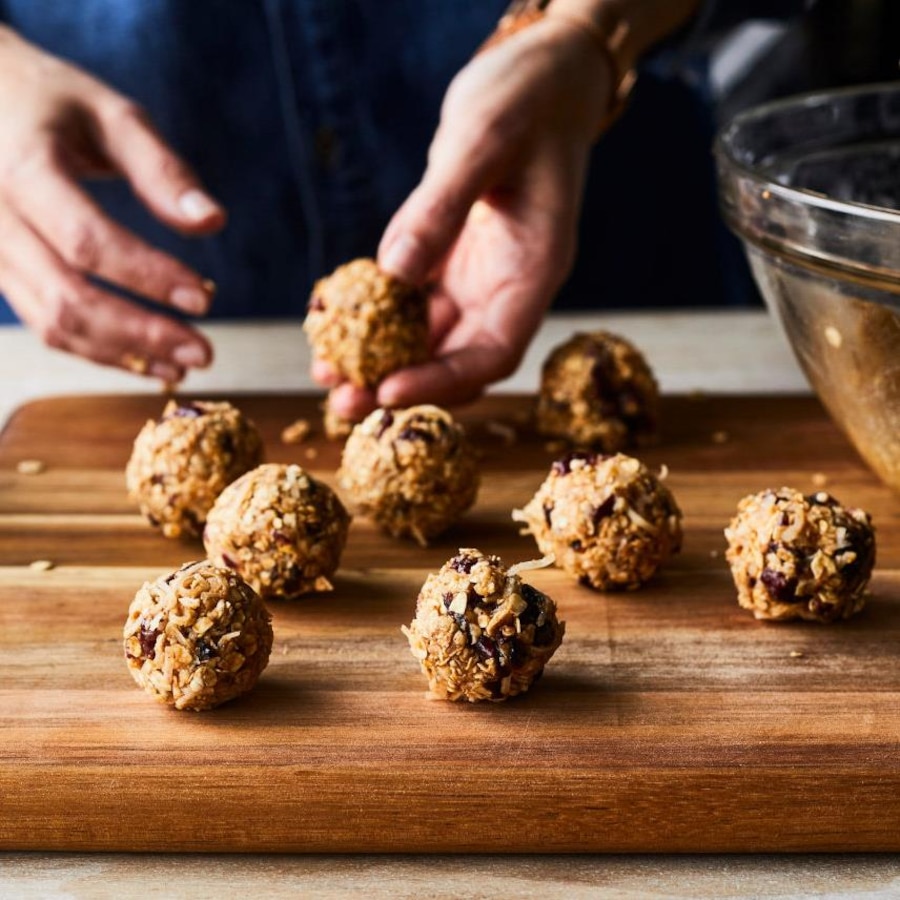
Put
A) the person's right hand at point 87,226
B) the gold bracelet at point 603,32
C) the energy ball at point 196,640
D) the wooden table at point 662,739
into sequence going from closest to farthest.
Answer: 1. the wooden table at point 662,739
2. the energy ball at point 196,640
3. the person's right hand at point 87,226
4. the gold bracelet at point 603,32

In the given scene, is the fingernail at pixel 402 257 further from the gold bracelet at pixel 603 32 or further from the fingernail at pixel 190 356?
the gold bracelet at pixel 603 32

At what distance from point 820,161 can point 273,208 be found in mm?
1252

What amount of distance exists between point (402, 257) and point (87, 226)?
520mm

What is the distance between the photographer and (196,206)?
2.20m

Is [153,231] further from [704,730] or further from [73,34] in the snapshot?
[704,730]

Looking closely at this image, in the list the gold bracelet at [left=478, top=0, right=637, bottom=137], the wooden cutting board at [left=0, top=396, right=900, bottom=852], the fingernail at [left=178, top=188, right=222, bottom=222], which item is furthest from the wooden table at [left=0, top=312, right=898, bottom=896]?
the gold bracelet at [left=478, top=0, right=637, bottom=137]

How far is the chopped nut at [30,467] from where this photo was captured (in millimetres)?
2115

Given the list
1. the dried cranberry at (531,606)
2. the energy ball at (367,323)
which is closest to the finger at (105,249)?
the energy ball at (367,323)

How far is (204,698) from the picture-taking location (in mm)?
1452

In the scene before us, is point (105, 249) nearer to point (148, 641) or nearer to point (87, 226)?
point (87, 226)

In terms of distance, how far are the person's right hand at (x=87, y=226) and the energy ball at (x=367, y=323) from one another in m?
0.20

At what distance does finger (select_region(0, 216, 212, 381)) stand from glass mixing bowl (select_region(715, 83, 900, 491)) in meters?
0.91

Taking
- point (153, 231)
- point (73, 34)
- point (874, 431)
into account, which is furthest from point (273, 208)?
point (874, 431)

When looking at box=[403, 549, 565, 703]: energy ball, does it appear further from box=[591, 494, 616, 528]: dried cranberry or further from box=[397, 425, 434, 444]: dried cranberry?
box=[397, 425, 434, 444]: dried cranberry
